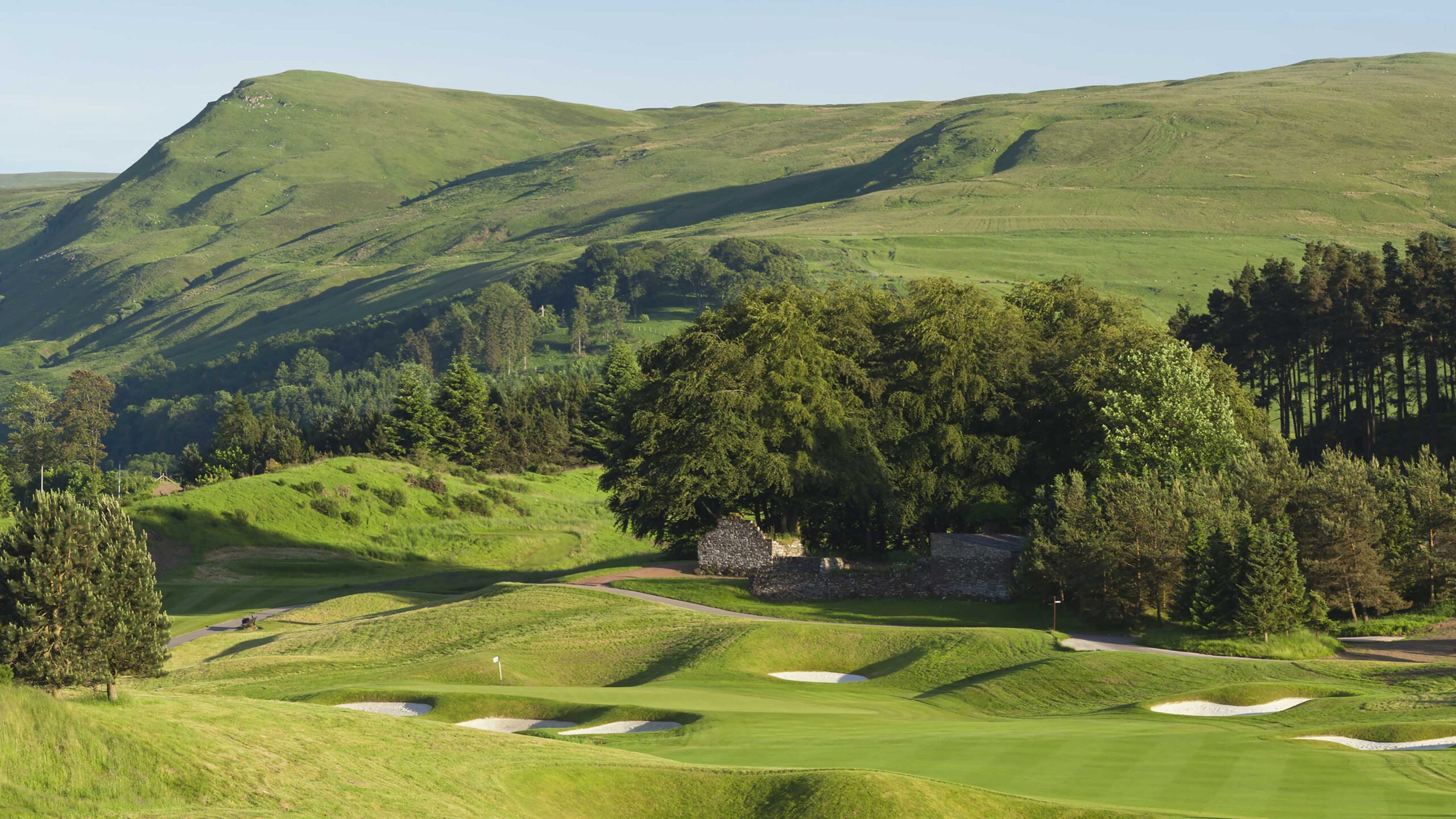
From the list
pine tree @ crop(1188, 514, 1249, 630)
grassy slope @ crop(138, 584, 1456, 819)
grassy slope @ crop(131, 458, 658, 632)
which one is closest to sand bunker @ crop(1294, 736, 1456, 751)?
grassy slope @ crop(138, 584, 1456, 819)

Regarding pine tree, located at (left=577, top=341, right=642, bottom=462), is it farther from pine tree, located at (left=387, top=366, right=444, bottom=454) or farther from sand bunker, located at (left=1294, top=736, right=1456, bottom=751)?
sand bunker, located at (left=1294, top=736, right=1456, bottom=751)

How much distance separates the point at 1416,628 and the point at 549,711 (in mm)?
32758

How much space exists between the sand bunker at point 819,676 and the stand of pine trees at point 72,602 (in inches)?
906

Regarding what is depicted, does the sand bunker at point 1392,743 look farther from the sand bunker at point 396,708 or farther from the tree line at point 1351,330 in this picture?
the tree line at point 1351,330

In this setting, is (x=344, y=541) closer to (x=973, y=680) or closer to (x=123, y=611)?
(x=973, y=680)

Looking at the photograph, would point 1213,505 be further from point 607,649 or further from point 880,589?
point 607,649

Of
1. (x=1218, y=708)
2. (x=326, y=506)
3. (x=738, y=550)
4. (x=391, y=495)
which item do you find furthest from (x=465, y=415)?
(x=1218, y=708)

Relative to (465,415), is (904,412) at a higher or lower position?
higher

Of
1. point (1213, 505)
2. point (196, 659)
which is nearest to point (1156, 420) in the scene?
point (1213, 505)

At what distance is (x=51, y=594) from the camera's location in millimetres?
26906

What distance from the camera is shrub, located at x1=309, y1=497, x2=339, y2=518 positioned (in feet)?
327

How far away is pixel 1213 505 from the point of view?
5028 cm

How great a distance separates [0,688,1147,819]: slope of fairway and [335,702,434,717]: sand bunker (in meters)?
9.48

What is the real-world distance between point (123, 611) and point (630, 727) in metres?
13.3
